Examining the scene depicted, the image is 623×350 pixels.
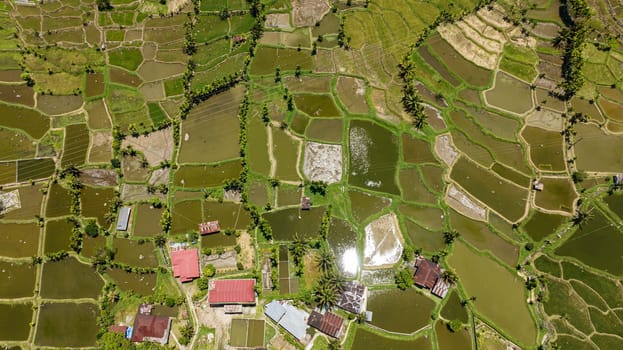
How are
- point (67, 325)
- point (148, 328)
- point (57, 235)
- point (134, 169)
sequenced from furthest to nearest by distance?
point (134, 169), point (57, 235), point (67, 325), point (148, 328)

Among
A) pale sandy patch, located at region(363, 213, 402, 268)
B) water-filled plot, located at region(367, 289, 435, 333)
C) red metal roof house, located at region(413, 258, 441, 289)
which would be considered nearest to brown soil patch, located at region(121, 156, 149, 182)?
pale sandy patch, located at region(363, 213, 402, 268)

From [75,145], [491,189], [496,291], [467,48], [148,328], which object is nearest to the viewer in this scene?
[148,328]

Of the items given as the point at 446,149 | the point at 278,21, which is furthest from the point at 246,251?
the point at 278,21

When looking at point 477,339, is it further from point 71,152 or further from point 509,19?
point 71,152

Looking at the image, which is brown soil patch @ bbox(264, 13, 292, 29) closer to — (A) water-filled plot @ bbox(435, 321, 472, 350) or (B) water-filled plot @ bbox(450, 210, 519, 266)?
(B) water-filled plot @ bbox(450, 210, 519, 266)

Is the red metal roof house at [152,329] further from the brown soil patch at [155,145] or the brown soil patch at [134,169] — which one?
the brown soil patch at [155,145]

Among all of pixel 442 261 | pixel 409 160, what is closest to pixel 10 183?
pixel 409 160

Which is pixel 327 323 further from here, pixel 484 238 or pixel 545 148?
pixel 545 148
